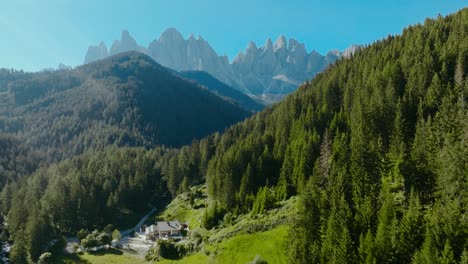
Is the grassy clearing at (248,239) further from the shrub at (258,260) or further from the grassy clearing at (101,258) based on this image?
the grassy clearing at (101,258)

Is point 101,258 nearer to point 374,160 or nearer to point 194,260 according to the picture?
point 194,260

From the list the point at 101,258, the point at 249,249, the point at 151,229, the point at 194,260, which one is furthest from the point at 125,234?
the point at 249,249

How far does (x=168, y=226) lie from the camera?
115m

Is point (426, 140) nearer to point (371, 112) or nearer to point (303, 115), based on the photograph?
→ point (371, 112)

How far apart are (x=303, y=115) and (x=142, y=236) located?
6636 cm

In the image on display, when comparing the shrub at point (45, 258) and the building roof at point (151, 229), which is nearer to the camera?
the shrub at point (45, 258)

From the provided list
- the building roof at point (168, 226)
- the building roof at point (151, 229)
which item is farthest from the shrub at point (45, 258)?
the building roof at point (168, 226)

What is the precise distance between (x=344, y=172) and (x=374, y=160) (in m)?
8.33

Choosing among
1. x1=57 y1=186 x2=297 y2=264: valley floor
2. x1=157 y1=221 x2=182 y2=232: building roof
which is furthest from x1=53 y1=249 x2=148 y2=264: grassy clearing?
x1=157 y1=221 x2=182 y2=232: building roof

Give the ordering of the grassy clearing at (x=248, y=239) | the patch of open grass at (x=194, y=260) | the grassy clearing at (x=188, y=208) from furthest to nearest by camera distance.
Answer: the grassy clearing at (x=188, y=208) < the patch of open grass at (x=194, y=260) < the grassy clearing at (x=248, y=239)

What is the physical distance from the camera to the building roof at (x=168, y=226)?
112794mm

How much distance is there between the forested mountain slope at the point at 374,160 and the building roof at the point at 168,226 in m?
14.5

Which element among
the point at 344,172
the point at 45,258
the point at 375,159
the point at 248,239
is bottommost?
the point at 45,258

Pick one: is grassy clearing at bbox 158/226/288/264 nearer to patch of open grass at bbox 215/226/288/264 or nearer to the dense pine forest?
patch of open grass at bbox 215/226/288/264
